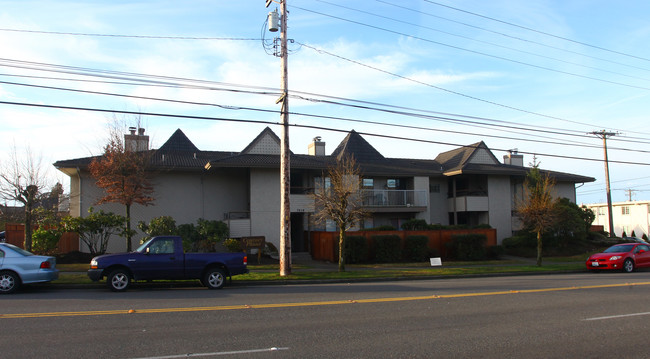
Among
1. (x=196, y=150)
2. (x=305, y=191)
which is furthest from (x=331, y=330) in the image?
(x=196, y=150)

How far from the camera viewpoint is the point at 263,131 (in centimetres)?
2794

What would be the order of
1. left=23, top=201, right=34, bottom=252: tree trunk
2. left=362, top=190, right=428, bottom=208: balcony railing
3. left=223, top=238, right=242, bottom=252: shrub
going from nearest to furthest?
left=23, top=201, right=34, bottom=252: tree trunk < left=223, top=238, right=242, bottom=252: shrub < left=362, top=190, right=428, bottom=208: balcony railing

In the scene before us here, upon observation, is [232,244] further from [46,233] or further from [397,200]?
[397,200]

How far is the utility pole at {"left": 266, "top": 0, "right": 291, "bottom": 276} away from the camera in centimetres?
1666

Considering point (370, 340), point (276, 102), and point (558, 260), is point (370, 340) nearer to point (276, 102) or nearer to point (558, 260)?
point (276, 102)

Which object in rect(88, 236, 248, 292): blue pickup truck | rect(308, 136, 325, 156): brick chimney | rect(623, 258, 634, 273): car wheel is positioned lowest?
rect(623, 258, 634, 273): car wheel

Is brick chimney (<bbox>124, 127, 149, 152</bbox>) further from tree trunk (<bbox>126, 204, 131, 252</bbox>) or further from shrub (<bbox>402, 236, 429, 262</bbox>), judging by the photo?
shrub (<bbox>402, 236, 429, 262</bbox>)

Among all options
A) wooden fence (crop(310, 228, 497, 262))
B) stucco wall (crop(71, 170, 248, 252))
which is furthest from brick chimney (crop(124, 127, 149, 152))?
wooden fence (crop(310, 228, 497, 262))

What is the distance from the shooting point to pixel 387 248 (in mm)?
24125

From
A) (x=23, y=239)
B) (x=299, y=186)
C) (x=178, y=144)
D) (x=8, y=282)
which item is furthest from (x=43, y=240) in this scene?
(x=299, y=186)

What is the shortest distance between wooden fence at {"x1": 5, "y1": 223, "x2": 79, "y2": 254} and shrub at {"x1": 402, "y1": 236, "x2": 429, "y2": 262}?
16524mm

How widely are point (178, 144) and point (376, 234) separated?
13.7m

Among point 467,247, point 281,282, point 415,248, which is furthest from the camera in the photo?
point 467,247

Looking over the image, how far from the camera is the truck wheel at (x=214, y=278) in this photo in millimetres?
13727
